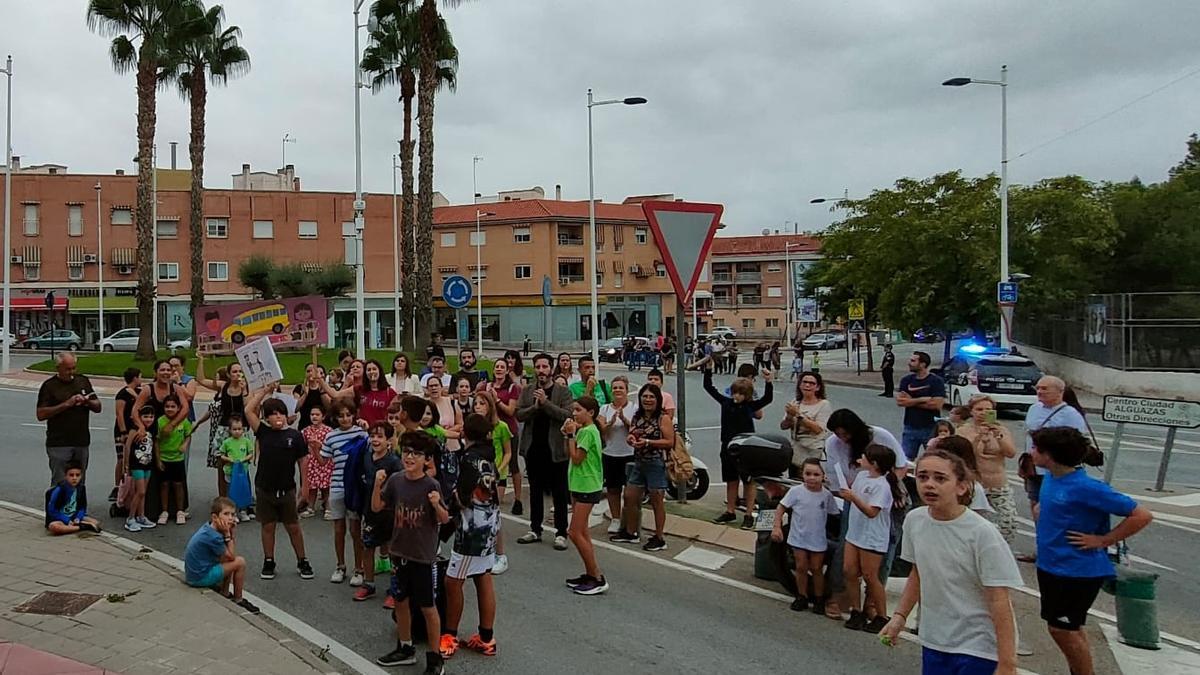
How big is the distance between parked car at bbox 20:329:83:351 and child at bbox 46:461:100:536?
1907 inches

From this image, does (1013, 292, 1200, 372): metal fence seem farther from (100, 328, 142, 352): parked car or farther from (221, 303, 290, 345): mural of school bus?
(100, 328, 142, 352): parked car

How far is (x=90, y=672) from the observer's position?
5582 mm

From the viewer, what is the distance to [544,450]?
387 inches

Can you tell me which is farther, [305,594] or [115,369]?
[115,369]

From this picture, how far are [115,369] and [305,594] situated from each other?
89.8ft

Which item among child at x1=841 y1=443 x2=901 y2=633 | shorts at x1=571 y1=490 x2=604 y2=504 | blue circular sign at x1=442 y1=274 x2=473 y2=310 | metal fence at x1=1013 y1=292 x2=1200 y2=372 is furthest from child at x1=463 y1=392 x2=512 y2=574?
metal fence at x1=1013 y1=292 x2=1200 y2=372

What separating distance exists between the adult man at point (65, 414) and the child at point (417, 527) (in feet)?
16.5

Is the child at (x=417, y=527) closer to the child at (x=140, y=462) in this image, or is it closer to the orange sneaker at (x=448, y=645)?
the orange sneaker at (x=448, y=645)

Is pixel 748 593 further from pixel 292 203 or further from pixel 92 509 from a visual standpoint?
pixel 292 203

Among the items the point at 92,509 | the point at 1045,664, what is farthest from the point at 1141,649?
the point at 92,509

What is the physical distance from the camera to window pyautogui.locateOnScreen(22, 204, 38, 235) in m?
57.6

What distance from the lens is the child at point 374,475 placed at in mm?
6949

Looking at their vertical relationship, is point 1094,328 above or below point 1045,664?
above

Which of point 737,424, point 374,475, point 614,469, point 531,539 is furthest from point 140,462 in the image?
point 737,424
